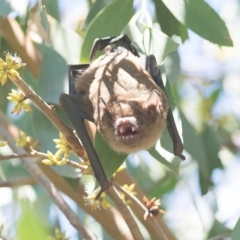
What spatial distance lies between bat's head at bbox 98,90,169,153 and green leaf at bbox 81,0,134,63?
0.39 m

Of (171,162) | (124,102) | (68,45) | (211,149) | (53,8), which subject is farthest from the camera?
(211,149)

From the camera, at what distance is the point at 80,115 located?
2465mm

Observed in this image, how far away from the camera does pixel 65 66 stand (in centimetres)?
275

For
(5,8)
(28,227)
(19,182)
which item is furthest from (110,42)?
(28,227)

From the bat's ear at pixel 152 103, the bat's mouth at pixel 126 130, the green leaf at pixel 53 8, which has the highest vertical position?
the green leaf at pixel 53 8

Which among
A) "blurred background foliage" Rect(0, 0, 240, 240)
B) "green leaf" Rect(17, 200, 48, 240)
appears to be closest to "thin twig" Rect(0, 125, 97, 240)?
"blurred background foliage" Rect(0, 0, 240, 240)

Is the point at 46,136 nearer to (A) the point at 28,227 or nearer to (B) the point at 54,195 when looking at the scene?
(B) the point at 54,195

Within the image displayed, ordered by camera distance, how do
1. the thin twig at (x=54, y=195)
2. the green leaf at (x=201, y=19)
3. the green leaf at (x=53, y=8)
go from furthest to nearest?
the green leaf at (x=53, y=8), the green leaf at (x=201, y=19), the thin twig at (x=54, y=195)

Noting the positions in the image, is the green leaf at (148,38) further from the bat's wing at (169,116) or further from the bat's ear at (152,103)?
the bat's ear at (152,103)

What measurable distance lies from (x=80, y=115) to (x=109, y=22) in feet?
1.60

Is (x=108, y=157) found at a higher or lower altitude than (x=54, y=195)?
higher

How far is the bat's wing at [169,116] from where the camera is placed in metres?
2.45

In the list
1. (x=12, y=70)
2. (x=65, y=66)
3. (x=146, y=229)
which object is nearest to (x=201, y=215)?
(x=146, y=229)

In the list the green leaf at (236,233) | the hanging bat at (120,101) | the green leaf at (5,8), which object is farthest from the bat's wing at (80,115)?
the green leaf at (236,233)
